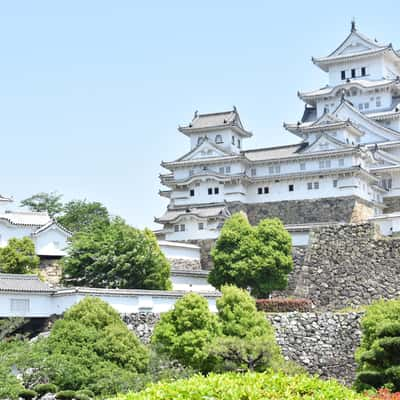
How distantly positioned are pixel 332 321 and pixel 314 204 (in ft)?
52.6

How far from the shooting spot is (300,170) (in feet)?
157

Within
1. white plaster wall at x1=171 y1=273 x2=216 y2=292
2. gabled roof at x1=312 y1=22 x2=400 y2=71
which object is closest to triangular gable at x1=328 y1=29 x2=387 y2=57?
gabled roof at x1=312 y1=22 x2=400 y2=71

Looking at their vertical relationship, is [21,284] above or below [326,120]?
below

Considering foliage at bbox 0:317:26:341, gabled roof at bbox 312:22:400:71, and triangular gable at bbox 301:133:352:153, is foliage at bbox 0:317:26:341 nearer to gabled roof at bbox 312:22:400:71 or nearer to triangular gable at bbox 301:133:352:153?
triangular gable at bbox 301:133:352:153

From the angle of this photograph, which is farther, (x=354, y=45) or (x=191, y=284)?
(x=354, y=45)

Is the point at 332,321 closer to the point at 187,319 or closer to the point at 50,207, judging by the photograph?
the point at 187,319

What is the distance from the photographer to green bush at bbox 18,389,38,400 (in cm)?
2022

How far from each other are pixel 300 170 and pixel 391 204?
597cm

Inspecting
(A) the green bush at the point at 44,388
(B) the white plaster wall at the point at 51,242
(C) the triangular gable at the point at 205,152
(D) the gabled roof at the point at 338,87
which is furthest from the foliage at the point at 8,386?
(D) the gabled roof at the point at 338,87

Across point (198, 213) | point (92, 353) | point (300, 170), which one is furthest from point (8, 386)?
point (300, 170)

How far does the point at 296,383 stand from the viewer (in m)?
11.7

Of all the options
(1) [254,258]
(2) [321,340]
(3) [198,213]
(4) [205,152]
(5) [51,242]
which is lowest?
(2) [321,340]

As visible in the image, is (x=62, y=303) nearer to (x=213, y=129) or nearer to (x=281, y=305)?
(x=281, y=305)

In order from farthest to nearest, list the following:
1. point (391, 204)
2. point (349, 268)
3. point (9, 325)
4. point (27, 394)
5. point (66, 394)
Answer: point (391, 204), point (349, 268), point (9, 325), point (66, 394), point (27, 394)
